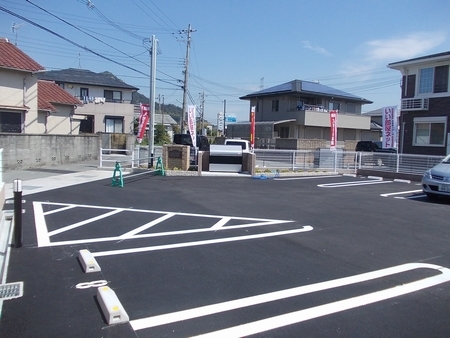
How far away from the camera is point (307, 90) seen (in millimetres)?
41438

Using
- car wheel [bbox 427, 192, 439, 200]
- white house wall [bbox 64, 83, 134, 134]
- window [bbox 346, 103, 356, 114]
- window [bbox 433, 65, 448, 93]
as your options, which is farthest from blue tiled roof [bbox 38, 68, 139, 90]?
car wheel [bbox 427, 192, 439, 200]

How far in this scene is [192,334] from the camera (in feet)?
12.5

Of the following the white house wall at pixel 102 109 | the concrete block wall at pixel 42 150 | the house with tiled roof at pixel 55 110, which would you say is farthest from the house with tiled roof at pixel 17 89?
the white house wall at pixel 102 109

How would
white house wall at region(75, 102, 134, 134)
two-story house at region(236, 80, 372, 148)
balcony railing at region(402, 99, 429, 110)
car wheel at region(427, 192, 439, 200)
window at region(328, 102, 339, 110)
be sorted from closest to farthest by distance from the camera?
car wheel at region(427, 192, 439, 200), balcony railing at region(402, 99, 429, 110), two-story house at region(236, 80, 372, 148), white house wall at region(75, 102, 134, 134), window at region(328, 102, 339, 110)

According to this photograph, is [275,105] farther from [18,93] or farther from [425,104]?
[18,93]

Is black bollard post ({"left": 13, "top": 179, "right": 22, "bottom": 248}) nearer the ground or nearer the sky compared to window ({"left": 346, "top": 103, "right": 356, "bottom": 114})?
nearer the ground

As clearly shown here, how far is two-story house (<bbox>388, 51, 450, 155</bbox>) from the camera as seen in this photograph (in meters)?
22.5

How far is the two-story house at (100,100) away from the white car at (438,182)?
34.1 metres

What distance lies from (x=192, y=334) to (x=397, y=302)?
95.8 inches

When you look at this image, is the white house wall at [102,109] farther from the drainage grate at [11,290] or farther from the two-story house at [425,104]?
the drainage grate at [11,290]

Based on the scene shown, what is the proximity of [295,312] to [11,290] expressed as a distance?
332 cm

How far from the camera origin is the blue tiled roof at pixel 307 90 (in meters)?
40.9

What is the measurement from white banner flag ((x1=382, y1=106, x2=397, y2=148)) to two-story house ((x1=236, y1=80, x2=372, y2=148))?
17596 mm

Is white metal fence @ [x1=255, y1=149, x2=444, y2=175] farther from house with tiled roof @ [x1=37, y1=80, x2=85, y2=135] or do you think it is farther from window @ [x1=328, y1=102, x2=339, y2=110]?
window @ [x1=328, y1=102, x2=339, y2=110]
